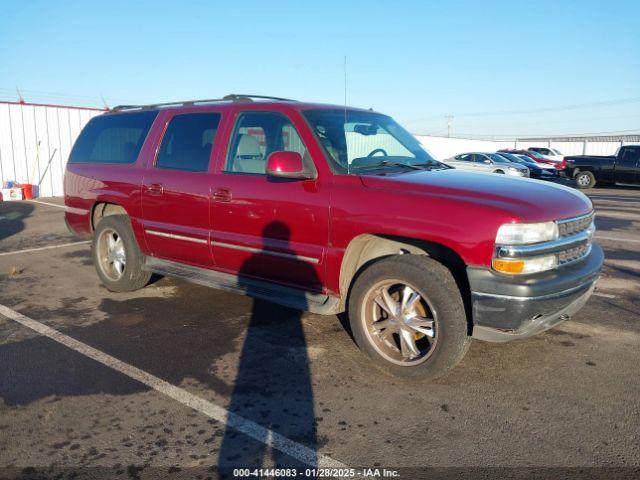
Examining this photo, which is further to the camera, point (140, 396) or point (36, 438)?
point (140, 396)

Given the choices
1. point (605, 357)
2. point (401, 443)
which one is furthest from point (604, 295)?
point (401, 443)

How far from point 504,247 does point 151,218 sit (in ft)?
11.4

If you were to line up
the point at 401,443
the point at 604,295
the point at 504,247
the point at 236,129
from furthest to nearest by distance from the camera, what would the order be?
1. the point at 604,295
2. the point at 236,129
3. the point at 504,247
4. the point at 401,443

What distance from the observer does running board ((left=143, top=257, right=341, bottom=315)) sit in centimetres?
394

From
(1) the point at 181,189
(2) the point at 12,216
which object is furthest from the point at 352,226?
(2) the point at 12,216

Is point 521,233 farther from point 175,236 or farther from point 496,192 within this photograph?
point 175,236

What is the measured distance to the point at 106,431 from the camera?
9.60 ft

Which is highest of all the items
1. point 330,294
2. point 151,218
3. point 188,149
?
point 188,149

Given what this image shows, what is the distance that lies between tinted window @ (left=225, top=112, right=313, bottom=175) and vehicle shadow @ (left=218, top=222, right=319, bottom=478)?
64cm

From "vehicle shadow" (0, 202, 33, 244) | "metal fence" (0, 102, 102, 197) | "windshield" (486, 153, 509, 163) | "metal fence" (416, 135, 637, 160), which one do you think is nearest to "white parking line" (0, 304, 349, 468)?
"vehicle shadow" (0, 202, 33, 244)

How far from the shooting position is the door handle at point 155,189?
4.95 meters

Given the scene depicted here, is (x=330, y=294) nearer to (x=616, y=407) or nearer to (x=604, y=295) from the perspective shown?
(x=616, y=407)

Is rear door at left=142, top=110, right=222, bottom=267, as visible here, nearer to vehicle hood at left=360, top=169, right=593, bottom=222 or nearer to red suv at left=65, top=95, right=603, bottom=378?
red suv at left=65, top=95, right=603, bottom=378

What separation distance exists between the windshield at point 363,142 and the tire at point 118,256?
2.50m
